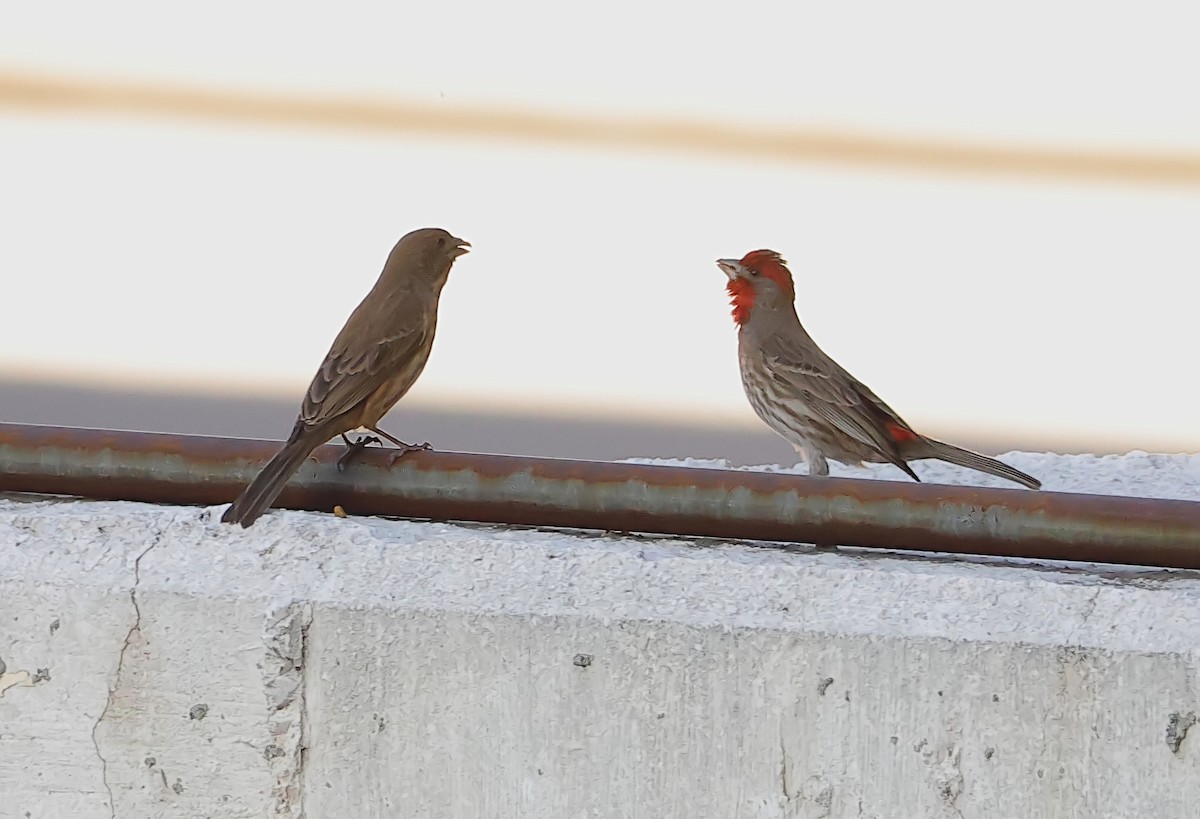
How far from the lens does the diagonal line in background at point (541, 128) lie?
492cm

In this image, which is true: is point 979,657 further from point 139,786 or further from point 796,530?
point 139,786

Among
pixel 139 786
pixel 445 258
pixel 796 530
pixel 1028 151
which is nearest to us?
pixel 139 786

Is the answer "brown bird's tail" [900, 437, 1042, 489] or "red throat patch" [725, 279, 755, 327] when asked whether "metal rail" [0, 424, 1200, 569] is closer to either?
"brown bird's tail" [900, 437, 1042, 489]

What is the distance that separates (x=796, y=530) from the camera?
7.55 feet

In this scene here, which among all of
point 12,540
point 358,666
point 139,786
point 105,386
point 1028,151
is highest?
point 1028,151

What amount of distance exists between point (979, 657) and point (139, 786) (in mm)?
1212

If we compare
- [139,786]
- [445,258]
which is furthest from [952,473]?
[139,786]

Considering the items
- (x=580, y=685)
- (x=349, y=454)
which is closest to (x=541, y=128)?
(x=349, y=454)

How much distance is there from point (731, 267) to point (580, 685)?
2.65 meters

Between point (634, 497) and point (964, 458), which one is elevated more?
point (964, 458)

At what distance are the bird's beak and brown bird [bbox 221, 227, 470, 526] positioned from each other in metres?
0.99

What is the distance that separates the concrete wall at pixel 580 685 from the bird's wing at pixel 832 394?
1.86 m

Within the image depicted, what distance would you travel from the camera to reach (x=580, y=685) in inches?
81.7

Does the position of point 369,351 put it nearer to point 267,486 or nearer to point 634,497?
point 267,486
